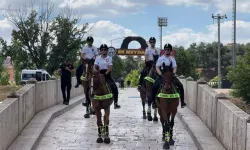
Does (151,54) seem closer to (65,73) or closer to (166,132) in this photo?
(166,132)

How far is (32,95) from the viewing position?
15.3 m

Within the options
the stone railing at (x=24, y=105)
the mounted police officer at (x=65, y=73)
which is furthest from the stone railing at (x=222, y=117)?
the mounted police officer at (x=65, y=73)

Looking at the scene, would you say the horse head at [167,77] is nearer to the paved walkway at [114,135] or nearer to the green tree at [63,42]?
the paved walkway at [114,135]

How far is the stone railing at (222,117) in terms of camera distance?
889 centimetres

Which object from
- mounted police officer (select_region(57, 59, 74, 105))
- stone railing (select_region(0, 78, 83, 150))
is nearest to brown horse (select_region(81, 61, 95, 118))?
stone railing (select_region(0, 78, 83, 150))

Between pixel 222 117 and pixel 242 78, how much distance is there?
2454 cm

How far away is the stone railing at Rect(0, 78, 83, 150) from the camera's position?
10359 mm

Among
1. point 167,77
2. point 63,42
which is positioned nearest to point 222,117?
point 167,77

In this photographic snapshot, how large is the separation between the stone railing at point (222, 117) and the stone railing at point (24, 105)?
458 centimetres

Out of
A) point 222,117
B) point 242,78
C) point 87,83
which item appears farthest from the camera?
point 242,78

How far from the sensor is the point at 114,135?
13.5 metres

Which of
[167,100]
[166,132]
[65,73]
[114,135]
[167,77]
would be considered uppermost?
[167,77]

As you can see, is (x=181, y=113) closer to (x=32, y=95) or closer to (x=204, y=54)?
(x=32, y=95)

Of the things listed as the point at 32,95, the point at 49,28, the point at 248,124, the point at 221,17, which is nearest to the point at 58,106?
the point at 32,95
